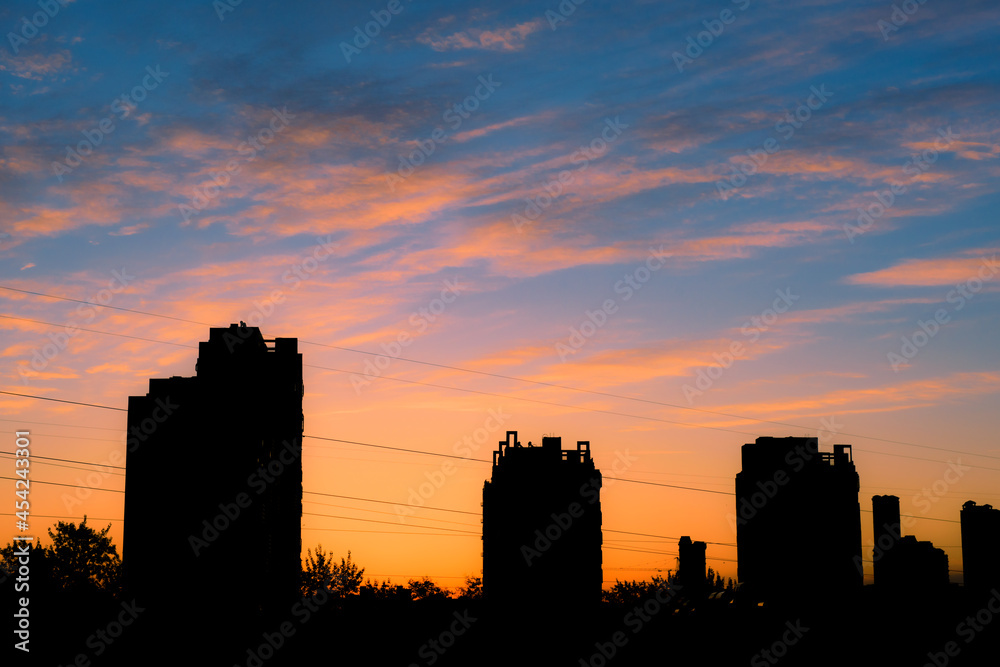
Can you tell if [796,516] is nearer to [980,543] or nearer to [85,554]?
[980,543]

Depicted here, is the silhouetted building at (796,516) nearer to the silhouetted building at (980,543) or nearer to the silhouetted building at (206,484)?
the silhouetted building at (980,543)

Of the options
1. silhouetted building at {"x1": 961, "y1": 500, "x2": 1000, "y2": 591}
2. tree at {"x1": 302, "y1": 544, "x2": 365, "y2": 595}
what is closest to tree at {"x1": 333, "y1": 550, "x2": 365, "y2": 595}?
tree at {"x1": 302, "y1": 544, "x2": 365, "y2": 595}

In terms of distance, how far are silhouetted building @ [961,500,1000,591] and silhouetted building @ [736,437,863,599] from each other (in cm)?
1507

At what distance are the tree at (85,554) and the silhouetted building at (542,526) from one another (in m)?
73.5

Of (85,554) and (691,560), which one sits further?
(85,554)

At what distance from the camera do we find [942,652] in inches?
2387

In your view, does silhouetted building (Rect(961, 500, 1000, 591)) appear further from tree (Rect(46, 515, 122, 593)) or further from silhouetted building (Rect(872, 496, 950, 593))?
tree (Rect(46, 515, 122, 593))

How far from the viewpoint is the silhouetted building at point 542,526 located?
116625 millimetres

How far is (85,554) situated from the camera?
543 ft

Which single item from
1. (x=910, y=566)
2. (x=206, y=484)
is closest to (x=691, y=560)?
(x=910, y=566)

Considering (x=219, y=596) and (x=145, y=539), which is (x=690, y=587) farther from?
(x=145, y=539)

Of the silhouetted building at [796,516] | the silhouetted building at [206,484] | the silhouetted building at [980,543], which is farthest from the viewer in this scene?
the silhouetted building at [796,516]

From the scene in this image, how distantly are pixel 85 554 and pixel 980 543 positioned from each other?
138 meters

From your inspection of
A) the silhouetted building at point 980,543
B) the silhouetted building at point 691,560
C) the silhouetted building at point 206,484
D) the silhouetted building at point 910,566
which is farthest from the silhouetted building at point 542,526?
the silhouetted building at point 980,543
